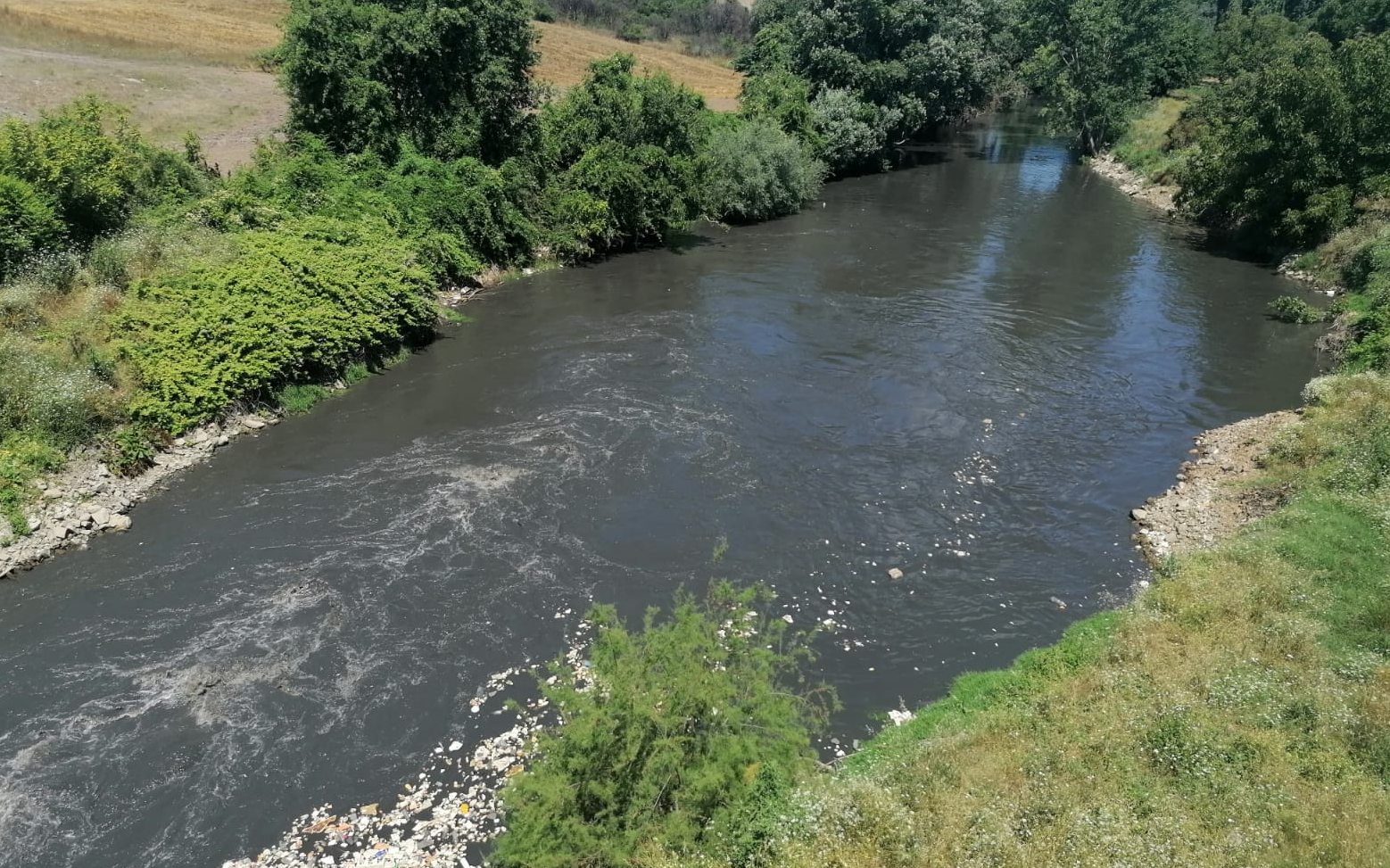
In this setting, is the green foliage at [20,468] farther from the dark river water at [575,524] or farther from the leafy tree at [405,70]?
the leafy tree at [405,70]

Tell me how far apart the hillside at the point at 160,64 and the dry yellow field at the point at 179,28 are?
0.08 meters

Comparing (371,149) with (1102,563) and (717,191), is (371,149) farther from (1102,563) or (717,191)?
(1102,563)

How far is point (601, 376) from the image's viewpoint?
26969 mm

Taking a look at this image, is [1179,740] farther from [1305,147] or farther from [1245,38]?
[1245,38]

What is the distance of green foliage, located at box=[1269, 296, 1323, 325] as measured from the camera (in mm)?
32188

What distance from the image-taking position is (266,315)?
2442cm

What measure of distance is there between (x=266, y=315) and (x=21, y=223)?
7.05 meters

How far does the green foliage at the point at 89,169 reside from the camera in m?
24.4

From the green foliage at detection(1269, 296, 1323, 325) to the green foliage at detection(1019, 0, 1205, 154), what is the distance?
36398mm

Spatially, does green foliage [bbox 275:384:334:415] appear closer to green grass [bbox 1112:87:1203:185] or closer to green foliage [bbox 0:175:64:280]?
green foliage [bbox 0:175:64:280]

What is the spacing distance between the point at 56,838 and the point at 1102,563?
19458mm

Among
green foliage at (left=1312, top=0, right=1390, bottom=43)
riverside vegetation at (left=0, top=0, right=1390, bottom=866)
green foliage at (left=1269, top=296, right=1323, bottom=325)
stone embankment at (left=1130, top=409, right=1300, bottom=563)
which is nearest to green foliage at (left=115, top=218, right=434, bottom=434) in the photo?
riverside vegetation at (left=0, top=0, right=1390, bottom=866)

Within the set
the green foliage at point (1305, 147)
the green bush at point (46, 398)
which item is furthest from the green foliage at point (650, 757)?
the green foliage at point (1305, 147)

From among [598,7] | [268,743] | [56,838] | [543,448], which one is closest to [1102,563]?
[543,448]
